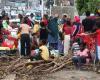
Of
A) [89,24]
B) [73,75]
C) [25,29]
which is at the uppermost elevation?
[89,24]

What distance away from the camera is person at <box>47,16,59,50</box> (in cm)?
1822

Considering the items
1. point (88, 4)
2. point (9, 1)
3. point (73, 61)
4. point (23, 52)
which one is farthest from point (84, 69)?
point (9, 1)

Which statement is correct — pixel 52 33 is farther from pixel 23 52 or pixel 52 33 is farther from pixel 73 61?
pixel 73 61

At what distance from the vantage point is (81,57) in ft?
47.5

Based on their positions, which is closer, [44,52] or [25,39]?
[44,52]

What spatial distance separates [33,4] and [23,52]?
3616 cm

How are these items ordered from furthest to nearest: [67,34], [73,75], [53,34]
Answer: [67,34], [53,34], [73,75]

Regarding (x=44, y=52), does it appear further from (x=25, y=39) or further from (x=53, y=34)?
(x=53, y=34)

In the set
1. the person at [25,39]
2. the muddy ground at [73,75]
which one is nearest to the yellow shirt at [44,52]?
the muddy ground at [73,75]

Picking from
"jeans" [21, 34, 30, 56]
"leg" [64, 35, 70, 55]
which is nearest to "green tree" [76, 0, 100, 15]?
"leg" [64, 35, 70, 55]

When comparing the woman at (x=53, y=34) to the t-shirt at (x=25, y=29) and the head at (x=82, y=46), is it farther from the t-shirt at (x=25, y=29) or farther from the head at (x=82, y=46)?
the head at (x=82, y=46)

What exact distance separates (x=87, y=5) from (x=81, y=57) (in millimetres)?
21823

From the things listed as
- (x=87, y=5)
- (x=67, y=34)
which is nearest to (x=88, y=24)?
(x=67, y=34)

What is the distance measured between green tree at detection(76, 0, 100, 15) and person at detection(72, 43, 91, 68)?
18.4 meters
